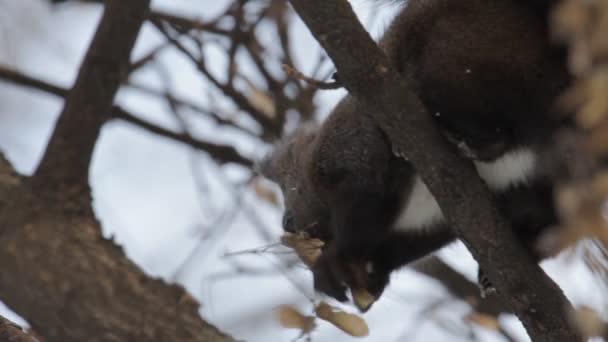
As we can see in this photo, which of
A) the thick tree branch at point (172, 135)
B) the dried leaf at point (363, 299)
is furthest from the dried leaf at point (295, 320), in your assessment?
the thick tree branch at point (172, 135)

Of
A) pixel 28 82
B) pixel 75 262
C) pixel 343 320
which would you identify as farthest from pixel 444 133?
pixel 28 82

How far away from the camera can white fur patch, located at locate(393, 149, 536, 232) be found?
Answer: 236 cm

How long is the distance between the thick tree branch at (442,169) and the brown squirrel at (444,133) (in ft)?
0.34

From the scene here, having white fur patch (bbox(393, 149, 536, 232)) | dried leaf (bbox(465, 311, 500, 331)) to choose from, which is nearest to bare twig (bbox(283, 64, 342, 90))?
white fur patch (bbox(393, 149, 536, 232))

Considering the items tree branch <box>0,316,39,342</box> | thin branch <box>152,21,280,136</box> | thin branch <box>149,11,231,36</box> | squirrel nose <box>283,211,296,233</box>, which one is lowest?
tree branch <box>0,316,39,342</box>

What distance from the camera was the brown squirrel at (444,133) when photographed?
217 centimetres

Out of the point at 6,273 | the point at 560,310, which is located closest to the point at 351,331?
the point at 560,310

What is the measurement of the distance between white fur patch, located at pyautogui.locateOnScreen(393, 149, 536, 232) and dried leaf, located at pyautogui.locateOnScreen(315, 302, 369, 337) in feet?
1.32

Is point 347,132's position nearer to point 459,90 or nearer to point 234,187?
point 459,90

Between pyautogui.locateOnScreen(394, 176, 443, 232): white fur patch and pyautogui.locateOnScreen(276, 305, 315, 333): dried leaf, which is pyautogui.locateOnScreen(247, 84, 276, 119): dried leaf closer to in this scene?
pyautogui.locateOnScreen(394, 176, 443, 232): white fur patch

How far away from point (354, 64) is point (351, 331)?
25.5 inches

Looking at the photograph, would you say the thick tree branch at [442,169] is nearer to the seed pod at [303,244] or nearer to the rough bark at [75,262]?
the seed pod at [303,244]

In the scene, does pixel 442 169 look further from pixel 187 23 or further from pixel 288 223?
pixel 187 23

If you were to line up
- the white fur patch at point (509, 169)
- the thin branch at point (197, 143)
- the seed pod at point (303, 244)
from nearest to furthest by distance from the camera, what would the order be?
the white fur patch at point (509, 169) < the seed pod at point (303, 244) < the thin branch at point (197, 143)
